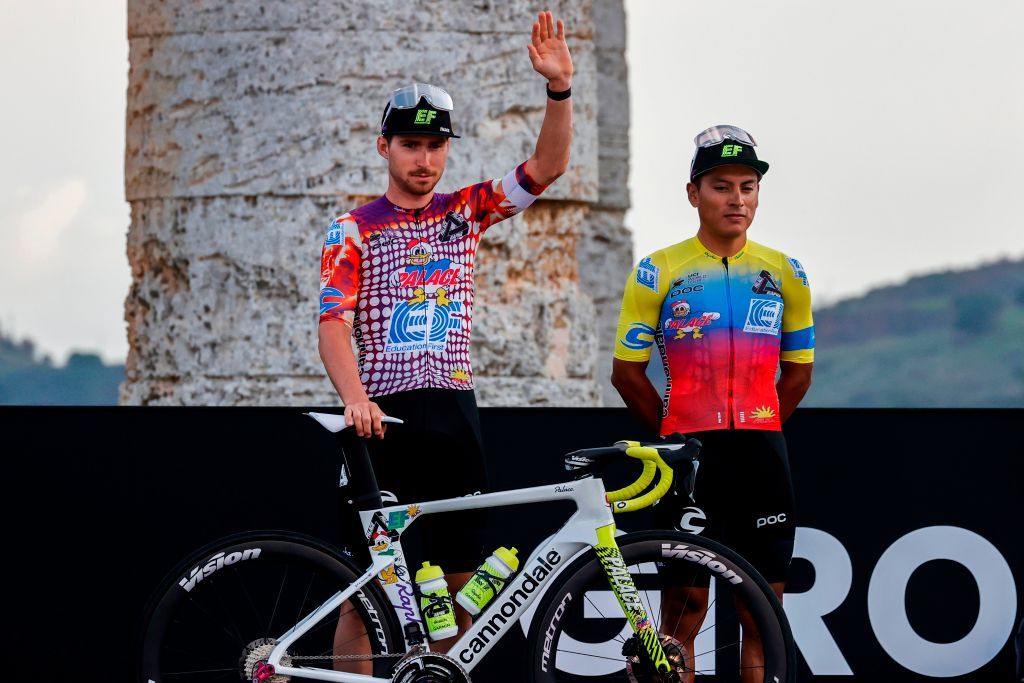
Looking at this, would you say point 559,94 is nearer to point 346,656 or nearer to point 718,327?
point 718,327

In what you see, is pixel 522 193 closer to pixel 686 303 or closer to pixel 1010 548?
pixel 686 303

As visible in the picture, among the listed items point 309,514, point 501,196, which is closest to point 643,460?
point 501,196

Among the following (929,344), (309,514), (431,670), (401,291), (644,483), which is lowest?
(431,670)

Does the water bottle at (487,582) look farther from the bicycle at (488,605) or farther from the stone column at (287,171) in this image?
the stone column at (287,171)

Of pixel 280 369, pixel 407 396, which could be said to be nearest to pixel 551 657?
pixel 407 396

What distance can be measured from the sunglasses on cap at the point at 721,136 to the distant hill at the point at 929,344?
75162 millimetres

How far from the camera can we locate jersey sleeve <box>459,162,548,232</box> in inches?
177

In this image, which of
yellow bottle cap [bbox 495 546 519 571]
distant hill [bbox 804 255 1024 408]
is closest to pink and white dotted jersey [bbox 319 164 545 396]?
yellow bottle cap [bbox 495 546 519 571]

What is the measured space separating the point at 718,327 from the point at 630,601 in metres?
0.87

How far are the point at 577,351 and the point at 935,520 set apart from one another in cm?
197

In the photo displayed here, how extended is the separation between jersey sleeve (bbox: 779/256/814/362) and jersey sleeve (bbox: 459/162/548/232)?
775 millimetres

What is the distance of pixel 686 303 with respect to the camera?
178 inches

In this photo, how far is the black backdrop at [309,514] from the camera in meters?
5.38

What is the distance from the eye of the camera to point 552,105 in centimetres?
444
